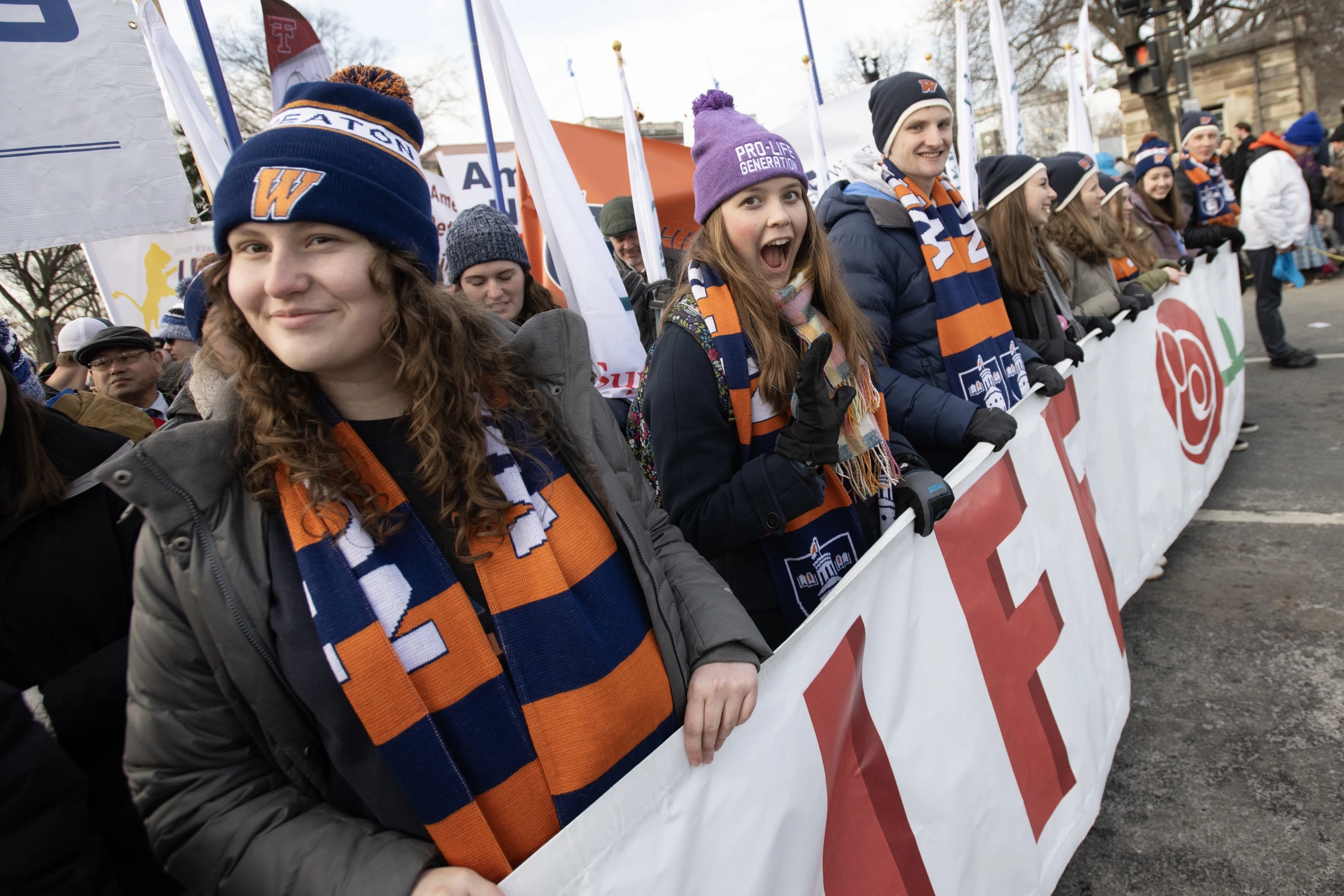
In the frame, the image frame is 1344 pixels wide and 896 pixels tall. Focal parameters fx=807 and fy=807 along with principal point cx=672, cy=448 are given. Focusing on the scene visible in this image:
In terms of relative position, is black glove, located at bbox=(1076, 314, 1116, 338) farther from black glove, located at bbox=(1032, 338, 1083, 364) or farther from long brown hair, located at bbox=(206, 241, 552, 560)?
long brown hair, located at bbox=(206, 241, 552, 560)

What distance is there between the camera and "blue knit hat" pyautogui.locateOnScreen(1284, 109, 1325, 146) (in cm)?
1015

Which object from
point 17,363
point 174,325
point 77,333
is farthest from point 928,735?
point 77,333

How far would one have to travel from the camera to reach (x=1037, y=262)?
3633 mm

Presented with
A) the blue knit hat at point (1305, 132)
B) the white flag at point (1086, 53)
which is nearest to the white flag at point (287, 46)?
the white flag at point (1086, 53)

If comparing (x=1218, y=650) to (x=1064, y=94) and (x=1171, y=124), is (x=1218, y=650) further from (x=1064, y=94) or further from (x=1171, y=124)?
(x=1064, y=94)

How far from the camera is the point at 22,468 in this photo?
1559 millimetres

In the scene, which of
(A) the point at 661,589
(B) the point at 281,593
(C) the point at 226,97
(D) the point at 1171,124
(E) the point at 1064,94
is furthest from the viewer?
(E) the point at 1064,94

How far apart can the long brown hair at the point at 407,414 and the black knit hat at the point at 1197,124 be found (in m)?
8.15

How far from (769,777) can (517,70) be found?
3.19m

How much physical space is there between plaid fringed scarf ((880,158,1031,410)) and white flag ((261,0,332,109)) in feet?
7.12

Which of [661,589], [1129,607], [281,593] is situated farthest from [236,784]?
[1129,607]

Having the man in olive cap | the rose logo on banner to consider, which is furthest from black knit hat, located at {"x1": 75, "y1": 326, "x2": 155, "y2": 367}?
the rose logo on banner

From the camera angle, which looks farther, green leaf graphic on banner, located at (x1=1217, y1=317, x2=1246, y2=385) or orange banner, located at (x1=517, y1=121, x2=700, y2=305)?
green leaf graphic on banner, located at (x1=1217, y1=317, x2=1246, y2=385)

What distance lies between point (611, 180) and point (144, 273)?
11.4ft
